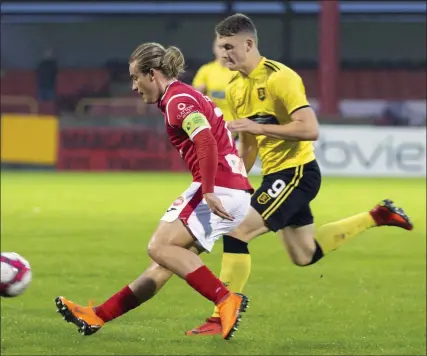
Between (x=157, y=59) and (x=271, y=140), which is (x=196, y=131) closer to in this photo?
(x=157, y=59)

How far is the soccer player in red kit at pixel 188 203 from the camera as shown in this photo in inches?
209

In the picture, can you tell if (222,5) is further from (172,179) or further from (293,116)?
→ (293,116)

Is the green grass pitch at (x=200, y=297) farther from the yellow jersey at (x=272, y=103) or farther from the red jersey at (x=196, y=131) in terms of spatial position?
the yellow jersey at (x=272, y=103)

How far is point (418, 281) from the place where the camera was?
28.0 ft

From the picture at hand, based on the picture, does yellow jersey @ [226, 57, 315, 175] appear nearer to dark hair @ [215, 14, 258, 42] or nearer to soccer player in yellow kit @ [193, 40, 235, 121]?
dark hair @ [215, 14, 258, 42]

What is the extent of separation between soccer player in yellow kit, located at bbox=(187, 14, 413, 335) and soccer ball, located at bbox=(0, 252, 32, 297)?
1812 mm

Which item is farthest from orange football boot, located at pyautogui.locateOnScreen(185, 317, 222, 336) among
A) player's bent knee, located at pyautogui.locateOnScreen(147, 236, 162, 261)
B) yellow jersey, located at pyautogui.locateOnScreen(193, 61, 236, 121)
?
yellow jersey, located at pyautogui.locateOnScreen(193, 61, 236, 121)

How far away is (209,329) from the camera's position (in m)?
5.96

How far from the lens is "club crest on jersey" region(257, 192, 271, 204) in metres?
6.55

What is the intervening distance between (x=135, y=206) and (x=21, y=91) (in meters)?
21.6

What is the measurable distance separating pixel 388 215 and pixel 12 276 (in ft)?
14.1

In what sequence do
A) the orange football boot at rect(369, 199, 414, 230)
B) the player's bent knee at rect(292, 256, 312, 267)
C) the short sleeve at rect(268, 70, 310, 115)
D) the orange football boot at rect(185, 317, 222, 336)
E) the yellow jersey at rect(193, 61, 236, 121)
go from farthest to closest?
1. the yellow jersey at rect(193, 61, 236, 121)
2. the orange football boot at rect(369, 199, 414, 230)
3. the player's bent knee at rect(292, 256, 312, 267)
4. the short sleeve at rect(268, 70, 310, 115)
5. the orange football boot at rect(185, 317, 222, 336)

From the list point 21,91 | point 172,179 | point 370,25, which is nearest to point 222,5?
point 370,25

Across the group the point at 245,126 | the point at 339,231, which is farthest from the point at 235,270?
the point at 339,231
